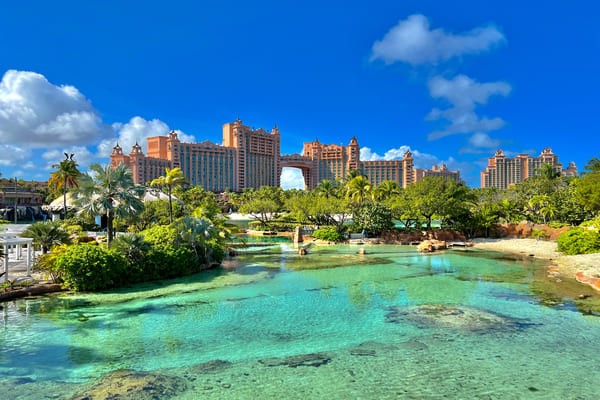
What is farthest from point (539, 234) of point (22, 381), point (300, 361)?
point (22, 381)

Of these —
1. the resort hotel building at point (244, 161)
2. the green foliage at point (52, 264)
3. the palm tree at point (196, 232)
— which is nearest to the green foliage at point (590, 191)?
the palm tree at point (196, 232)

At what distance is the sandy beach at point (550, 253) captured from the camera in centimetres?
2377

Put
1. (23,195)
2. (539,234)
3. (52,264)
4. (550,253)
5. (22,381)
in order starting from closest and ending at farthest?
(22,381)
(52,264)
(550,253)
(539,234)
(23,195)

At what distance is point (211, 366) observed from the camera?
10328 mm

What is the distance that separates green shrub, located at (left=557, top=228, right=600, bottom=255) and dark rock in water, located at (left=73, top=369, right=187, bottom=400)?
103ft

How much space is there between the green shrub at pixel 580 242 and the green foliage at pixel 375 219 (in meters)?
16.1

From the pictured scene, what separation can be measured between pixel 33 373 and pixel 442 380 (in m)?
9.87

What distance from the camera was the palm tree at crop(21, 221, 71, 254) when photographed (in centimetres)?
Result: 2066

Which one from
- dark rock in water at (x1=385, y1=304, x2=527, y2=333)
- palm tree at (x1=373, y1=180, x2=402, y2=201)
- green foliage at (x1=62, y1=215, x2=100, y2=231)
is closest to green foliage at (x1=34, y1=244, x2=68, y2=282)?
dark rock in water at (x1=385, y1=304, x2=527, y2=333)

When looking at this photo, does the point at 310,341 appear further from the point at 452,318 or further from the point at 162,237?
the point at 162,237

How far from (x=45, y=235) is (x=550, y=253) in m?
35.1

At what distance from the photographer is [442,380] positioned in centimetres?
947

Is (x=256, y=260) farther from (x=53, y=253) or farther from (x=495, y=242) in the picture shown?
(x=495, y=242)

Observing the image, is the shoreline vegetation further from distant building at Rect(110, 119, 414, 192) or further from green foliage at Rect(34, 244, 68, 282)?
distant building at Rect(110, 119, 414, 192)
